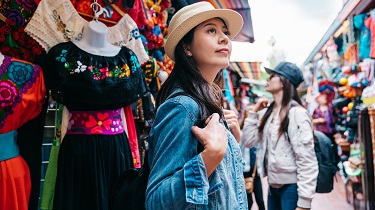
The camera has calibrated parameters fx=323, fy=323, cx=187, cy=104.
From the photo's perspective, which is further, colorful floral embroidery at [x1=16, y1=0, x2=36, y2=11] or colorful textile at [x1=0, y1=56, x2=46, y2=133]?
colorful floral embroidery at [x1=16, y1=0, x2=36, y2=11]

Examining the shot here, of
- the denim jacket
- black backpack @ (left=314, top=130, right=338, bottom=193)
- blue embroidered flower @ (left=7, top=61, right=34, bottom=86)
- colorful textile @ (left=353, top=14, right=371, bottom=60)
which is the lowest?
black backpack @ (left=314, top=130, right=338, bottom=193)

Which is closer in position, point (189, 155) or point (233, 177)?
point (189, 155)

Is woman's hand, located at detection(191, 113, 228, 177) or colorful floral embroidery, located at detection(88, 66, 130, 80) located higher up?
colorful floral embroidery, located at detection(88, 66, 130, 80)

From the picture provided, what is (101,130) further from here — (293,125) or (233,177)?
(293,125)

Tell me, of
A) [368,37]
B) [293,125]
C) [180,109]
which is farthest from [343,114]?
[180,109]

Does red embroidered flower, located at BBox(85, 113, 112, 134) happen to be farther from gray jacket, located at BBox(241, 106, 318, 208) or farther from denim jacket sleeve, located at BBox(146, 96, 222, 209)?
gray jacket, located at BBox(241, 106, 318, 208)

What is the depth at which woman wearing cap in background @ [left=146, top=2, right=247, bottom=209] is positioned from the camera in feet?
3.19

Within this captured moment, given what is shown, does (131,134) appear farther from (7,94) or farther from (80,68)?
(7,94)

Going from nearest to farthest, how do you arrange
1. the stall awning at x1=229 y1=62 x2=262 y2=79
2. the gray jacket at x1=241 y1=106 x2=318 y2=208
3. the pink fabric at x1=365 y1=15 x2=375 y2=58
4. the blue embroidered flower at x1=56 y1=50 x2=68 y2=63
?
1. the blue embroidered flower at x1=56 y1=50 x2=68 y2=63
2. the gray jacket at x1=241 y1=106 x2=318 y2=208
3. the pink fabric at x1=365 y1=15 x2=375 y2=58
4. the stall awning at x1=229 y1=62 x2=262 y2=79

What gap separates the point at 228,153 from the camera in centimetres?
120

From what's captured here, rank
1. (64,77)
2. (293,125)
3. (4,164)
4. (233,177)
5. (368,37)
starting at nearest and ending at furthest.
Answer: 1. (233,177)
2. (4,164)
3. (64,77)
4. (293,125)
5. (368,37)

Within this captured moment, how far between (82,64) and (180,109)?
928 millimetres

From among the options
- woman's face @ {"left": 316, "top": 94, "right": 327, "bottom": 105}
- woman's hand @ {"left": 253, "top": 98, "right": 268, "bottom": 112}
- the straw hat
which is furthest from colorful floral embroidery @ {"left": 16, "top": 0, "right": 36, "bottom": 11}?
woman's face @ {"left": 316, "top": 94, "right": 327, "bottom": 105}

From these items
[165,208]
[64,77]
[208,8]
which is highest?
[208,8]
